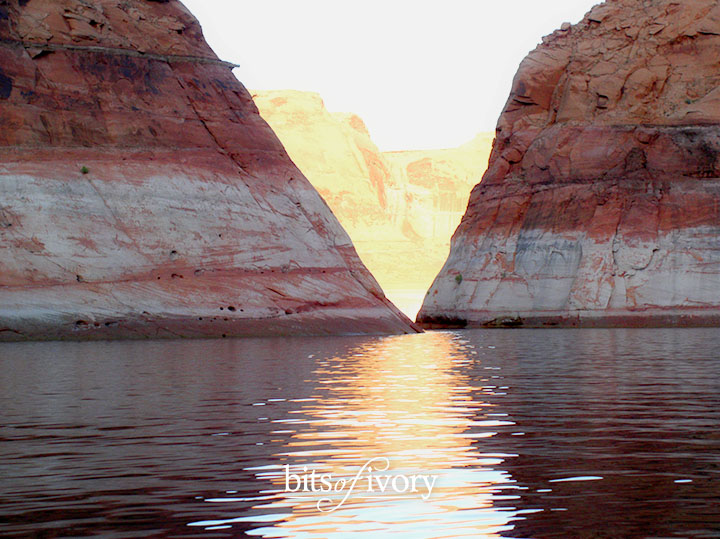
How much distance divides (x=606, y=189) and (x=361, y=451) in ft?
148

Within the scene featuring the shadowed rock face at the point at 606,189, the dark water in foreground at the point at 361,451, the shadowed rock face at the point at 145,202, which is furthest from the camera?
the shadowed rock face at the point at 606,189

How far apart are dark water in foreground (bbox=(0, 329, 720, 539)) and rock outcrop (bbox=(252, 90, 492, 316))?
105170 mm

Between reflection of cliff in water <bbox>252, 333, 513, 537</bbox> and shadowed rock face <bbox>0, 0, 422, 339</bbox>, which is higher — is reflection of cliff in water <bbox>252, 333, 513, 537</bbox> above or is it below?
below

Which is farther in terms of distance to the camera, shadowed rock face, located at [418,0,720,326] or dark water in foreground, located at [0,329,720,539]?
shadowed rock face, located at [418,0,720,326]

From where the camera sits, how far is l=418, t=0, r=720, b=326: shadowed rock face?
50969 millimetres

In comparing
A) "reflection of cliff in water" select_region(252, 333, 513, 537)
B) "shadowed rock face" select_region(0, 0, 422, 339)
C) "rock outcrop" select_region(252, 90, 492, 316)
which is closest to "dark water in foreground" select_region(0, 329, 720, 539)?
"reflection of cliff in water" select_region(252, 333, 513, 537)

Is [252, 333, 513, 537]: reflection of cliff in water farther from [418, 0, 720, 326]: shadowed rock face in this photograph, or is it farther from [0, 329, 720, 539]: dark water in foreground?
[418, 0, 720, 326]: shadowed rock face

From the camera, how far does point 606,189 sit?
174 feet

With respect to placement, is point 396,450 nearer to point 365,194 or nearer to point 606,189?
point 606,189

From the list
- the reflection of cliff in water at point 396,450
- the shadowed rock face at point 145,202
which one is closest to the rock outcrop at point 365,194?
the shadowed rock face at point 145,202

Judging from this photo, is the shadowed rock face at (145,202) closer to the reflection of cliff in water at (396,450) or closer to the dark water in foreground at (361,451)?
the dark water in foreground at (361,451)

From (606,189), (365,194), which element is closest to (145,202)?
(606,189)

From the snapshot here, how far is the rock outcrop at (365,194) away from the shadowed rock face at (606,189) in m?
64.4

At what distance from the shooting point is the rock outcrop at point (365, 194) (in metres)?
134
